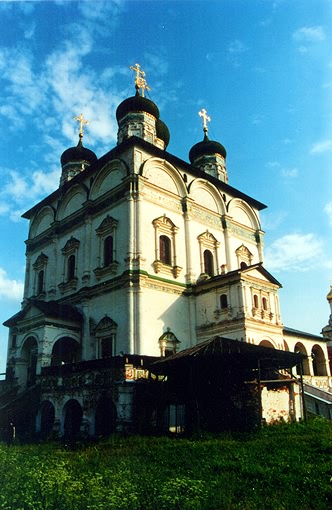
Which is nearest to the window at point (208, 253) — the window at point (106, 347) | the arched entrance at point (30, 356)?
the window at point (106, 347)

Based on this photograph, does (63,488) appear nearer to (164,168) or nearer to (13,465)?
(13,465)

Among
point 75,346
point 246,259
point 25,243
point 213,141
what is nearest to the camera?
point 75,346

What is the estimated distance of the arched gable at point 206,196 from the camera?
69.5ft

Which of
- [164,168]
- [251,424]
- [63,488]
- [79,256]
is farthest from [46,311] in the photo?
[63,488]

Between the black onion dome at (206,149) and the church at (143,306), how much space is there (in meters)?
2.52

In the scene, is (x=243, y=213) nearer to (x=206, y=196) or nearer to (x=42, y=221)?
(x=206, y=196)

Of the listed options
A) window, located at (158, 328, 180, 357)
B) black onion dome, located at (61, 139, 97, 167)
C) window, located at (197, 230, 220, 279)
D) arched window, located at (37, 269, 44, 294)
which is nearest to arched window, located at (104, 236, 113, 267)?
window, located at (158, 328, 180, 357)

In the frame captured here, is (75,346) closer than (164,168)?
Yes

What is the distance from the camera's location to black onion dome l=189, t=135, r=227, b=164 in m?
26.5

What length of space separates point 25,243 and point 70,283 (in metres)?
6.59

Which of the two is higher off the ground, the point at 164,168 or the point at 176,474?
→ the point at 164,168

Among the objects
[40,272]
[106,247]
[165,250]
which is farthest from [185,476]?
[40,272]

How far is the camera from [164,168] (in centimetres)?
1988

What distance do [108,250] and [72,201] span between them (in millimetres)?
4836
